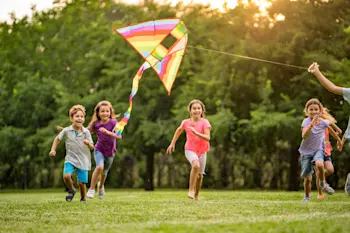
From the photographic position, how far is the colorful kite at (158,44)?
47.8 feet

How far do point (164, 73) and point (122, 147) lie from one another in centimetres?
1363

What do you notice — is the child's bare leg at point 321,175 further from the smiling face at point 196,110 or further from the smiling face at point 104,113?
the smiling face at point 104,113

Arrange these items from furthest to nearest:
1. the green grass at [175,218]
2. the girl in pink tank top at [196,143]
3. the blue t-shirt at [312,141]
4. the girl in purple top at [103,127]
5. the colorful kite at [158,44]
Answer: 1. the colorful kite at [158,44]
2. the girl in purple top at [103,127]
3. the girl in pink tank top at [196,143]
4. the blue t-shirt at [312,141]
5. the green grass at [175,218]

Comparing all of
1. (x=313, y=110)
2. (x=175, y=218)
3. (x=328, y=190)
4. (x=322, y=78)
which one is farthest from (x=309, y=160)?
(x=175, y=218)

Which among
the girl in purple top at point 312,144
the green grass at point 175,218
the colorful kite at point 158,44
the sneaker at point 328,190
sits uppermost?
the colorful kite at point 158,44

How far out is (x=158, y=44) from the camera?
14672mm

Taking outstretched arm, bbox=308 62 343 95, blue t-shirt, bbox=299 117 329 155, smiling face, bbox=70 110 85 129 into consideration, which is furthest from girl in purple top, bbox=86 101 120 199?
outstretched arm, bbox=308 62 343 95

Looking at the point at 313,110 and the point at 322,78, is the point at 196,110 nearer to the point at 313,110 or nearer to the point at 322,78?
the point at 313,110

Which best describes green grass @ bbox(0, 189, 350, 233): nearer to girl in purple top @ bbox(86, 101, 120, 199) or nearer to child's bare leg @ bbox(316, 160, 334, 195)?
child's bare leg @ bbox(316, 160, 334, 195)

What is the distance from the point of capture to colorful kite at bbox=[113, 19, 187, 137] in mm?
14570

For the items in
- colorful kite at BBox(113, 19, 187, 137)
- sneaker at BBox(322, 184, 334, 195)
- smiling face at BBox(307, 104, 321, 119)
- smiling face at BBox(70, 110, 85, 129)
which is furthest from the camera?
colorful kite at BBox(113, 19, 187, 137)

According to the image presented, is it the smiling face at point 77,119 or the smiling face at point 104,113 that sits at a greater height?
the smiling face at point 104,113

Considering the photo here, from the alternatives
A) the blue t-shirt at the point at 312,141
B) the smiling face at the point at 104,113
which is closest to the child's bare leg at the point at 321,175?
the blue t-shirt at the point at 312,141

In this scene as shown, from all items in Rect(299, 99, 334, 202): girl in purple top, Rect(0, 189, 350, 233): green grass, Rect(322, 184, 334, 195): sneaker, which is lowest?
Rect(0, 189, 350, 233): green grass
